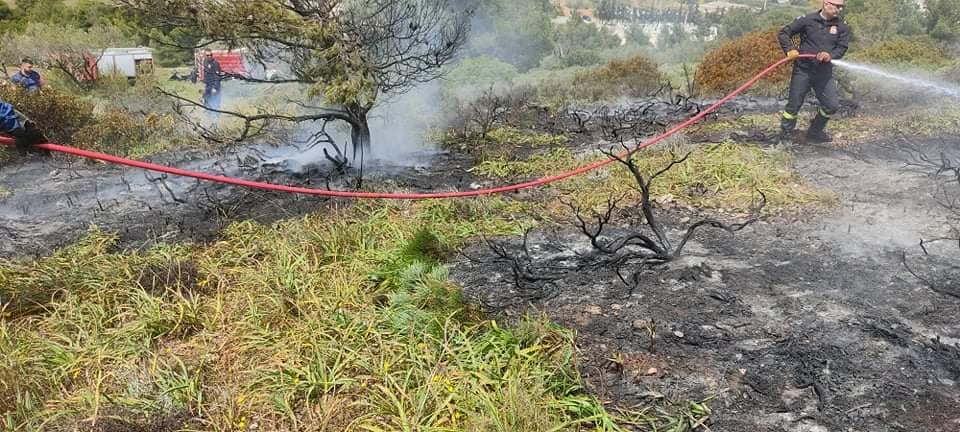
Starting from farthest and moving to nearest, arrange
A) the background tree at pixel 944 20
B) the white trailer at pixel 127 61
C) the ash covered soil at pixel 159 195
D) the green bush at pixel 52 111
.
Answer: the white trailer at pixel 127 61 → the background tree at pixel 944 20 → the green bush at pixel 52 111 → the ash covered soil at pixel 159 195

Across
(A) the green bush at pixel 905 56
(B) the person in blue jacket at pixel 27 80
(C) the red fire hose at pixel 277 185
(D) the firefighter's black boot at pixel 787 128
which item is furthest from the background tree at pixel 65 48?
(A) the green bush at pixel 905 56

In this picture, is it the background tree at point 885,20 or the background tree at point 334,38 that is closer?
the background tree at point 334,38

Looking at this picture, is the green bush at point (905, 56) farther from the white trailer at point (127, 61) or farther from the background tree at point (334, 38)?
the white trailer at point (127, 61)

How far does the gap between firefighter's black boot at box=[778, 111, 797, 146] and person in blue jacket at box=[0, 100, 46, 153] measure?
7303 mm

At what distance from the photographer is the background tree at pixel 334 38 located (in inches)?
228

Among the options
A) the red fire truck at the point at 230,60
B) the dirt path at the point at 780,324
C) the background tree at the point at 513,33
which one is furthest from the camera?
the background tree at the point at 513,33

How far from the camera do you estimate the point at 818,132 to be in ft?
23.2

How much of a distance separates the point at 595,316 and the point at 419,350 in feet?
3.32

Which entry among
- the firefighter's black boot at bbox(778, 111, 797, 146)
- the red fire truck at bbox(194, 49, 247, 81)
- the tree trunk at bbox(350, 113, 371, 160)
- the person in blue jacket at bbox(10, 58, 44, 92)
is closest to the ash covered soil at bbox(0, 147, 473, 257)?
the tree trunk at bbox(350, 113, 371, 160)

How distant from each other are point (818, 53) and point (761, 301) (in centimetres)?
460

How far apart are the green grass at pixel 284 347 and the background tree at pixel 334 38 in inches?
103

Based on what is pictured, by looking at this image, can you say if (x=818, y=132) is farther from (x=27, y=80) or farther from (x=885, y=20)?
(x=885, y=20)

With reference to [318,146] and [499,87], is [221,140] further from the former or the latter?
[499,87]

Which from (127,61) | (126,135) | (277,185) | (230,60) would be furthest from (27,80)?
(127,61)
